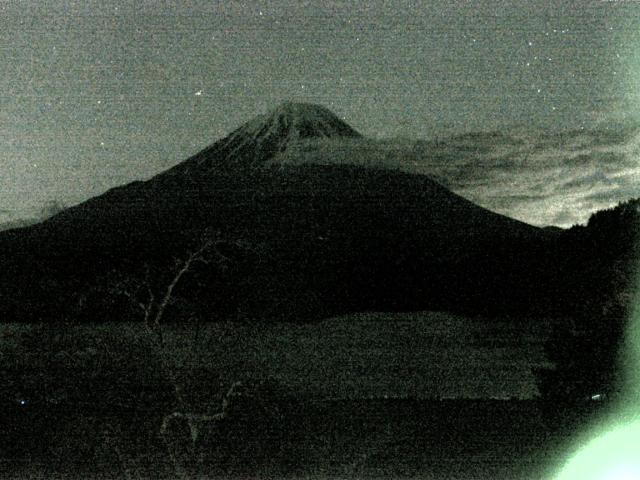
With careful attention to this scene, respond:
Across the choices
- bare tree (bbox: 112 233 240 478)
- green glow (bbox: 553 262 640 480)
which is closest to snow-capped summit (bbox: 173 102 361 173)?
bare tree (bbox: 112 233 240 478)

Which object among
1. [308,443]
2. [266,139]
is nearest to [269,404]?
[308,443]

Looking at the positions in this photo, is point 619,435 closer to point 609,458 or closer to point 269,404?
point 609,458

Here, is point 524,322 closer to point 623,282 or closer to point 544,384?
point 544,384

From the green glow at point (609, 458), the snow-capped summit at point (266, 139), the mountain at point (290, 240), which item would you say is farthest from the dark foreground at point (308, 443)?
the snow-capped summit at point (266, 139)

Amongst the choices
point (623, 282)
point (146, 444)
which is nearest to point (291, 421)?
point (146, 444)

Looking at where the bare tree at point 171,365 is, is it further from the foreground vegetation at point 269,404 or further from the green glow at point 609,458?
the green glow at point 609,458
